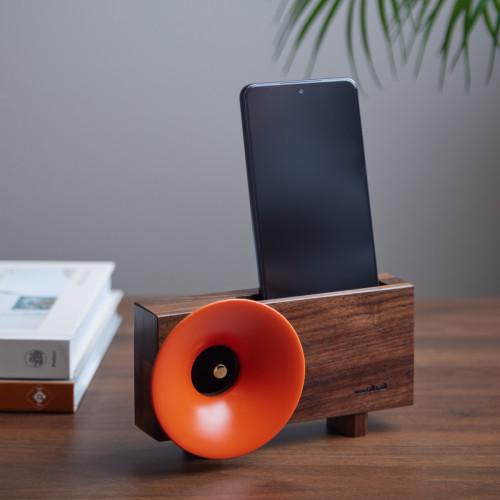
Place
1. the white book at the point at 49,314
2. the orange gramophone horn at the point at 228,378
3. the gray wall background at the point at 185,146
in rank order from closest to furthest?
the orange gramophone horn at the point at 228,378
the white book at the point at 49,314
the gray wall background at the point at 185,146

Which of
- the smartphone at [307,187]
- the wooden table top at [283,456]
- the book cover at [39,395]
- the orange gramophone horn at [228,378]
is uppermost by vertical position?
the smartphone at [307,187]

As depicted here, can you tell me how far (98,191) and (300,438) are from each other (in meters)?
Answer: 1.43

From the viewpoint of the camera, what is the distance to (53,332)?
0.64 metres

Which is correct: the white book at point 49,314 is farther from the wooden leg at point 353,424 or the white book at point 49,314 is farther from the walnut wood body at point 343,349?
the wooden leg at point 353,424

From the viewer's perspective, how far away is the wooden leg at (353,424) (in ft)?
Result: 1.95

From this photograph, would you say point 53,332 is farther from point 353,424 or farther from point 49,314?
point 353,424

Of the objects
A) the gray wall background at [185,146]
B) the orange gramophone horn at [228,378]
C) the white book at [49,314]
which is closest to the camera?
the orange gramophone horn at [228,378]

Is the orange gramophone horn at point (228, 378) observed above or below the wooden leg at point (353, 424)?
above

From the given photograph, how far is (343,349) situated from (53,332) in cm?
24

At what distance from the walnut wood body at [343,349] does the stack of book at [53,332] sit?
10 cm

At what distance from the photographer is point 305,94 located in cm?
59

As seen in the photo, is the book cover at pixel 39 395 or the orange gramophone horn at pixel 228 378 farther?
the book cover at pixel 39 395

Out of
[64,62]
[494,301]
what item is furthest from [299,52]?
[494,301]

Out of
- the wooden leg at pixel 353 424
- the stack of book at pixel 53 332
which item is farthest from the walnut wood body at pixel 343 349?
the stack of book at pixel 53 332
